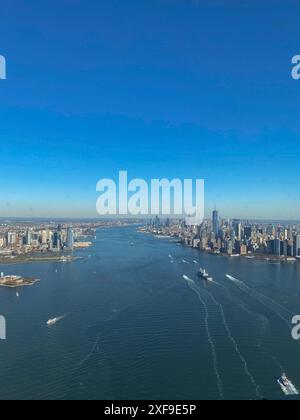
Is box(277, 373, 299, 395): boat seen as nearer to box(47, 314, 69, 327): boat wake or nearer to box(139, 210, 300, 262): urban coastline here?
box(47, 314, 69, 327): boat wake

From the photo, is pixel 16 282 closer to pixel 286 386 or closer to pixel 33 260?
pixel 33 260

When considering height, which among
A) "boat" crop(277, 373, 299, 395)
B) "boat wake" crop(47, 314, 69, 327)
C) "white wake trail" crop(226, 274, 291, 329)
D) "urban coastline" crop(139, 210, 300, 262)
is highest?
"urban coastline" crop(139, 210, 300, 262)

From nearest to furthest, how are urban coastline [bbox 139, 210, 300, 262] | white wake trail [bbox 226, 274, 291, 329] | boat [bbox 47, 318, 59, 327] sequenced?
boat [bbox 47, 318, 59, 327] → white wake trail [bbox 226, 274, 291, 329] → urban coastline [bbox 139, 210, 300, 262]

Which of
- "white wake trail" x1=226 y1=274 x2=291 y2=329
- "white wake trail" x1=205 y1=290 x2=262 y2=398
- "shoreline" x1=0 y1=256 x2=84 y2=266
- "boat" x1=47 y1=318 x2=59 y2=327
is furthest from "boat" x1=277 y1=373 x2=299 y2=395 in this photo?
"shoreline" x1=0 y1=256 x2=84 y2=266

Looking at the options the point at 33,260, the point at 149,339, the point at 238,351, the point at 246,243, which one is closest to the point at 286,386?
the point at 238,351

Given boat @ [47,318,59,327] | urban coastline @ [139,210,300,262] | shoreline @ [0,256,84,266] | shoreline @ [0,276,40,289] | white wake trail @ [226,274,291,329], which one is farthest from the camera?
urban coastline @ [139,210,300,262]

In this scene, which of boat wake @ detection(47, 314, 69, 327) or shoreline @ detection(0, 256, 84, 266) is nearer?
boat wake @ detection(47, 314, 69, 327)
